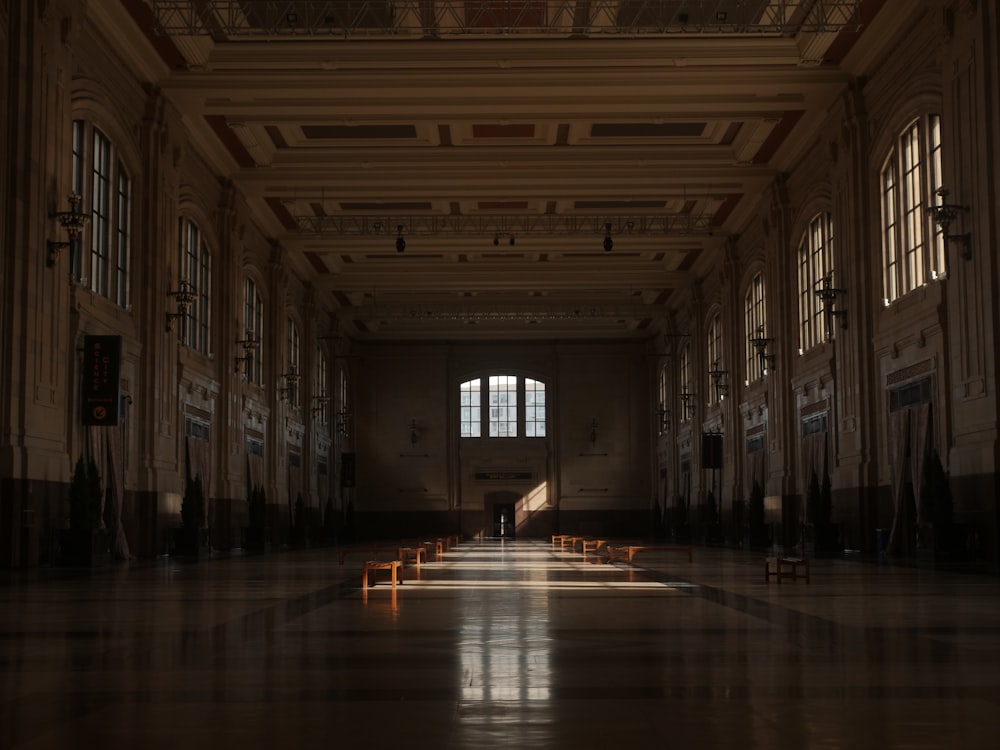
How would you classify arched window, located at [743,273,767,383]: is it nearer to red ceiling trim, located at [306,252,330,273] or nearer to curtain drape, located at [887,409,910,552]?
curtain drape, located at [887,409,910,552]

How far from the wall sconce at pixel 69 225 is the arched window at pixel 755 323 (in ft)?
65.0

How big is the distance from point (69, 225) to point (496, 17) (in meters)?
8.86

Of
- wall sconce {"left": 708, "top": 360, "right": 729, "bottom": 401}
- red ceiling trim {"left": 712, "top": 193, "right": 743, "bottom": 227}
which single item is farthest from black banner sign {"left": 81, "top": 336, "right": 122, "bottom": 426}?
wall sconce {"left": 708, "top": 360, "right": 729, "bottom": 401}

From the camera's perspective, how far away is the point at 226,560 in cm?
2573

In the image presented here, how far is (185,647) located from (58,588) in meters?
7.61

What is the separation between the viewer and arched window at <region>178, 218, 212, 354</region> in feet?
97.7

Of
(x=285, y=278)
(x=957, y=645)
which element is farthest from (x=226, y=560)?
(x=957, y=645)

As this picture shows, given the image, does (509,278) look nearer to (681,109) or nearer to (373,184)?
(373,184)

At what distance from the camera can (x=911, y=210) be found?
2366 centimetres

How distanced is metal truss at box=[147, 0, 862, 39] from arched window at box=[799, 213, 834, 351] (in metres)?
5.98

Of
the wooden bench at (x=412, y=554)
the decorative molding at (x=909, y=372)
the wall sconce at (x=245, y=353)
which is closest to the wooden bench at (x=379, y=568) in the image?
the wooden bench at (x=412, y=554)

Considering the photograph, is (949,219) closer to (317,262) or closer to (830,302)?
(830,302)

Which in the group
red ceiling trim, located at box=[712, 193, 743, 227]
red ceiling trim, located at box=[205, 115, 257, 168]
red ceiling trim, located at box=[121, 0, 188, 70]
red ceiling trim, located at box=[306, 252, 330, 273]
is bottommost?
red ceiling trim, located at box=[306, 252, 330, 273]

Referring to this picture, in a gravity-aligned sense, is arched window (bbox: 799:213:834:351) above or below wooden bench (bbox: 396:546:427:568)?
above
